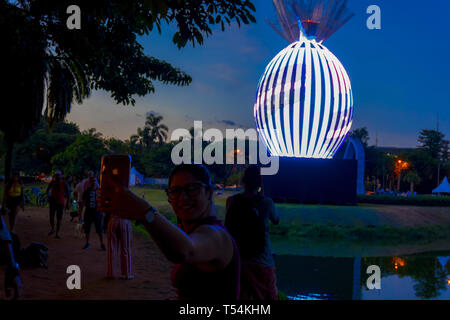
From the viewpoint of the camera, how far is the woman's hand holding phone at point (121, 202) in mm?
1456

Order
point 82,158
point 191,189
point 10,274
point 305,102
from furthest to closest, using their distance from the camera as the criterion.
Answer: point 82,158
point 305,102
point 10,274
point 191,189

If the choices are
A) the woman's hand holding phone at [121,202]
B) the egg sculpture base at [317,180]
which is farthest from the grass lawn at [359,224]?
the woman's hand holding phone at [121,202]

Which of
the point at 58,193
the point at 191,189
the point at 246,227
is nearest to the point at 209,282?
the point at 191,189

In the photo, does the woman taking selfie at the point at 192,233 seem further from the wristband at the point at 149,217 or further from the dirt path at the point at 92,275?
the dirt path at the point at 92,275

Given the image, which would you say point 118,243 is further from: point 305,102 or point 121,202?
point 305,102

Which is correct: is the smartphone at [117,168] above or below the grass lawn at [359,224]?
above

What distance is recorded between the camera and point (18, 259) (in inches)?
292

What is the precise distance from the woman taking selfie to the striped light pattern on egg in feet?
74.0

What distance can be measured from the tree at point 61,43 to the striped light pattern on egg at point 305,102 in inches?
566

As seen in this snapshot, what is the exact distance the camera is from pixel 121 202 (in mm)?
1494

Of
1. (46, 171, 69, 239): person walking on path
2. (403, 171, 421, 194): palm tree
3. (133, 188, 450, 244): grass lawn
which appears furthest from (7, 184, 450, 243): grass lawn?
(403, 171, 421, 194): palm tree

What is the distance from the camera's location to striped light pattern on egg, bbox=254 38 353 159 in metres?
23.8

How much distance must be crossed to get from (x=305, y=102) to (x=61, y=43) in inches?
665

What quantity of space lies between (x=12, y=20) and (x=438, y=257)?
44.1 feet
